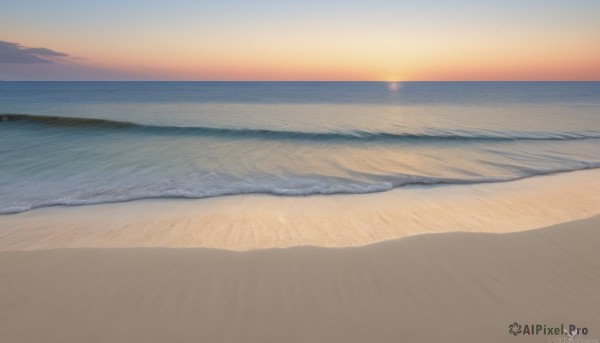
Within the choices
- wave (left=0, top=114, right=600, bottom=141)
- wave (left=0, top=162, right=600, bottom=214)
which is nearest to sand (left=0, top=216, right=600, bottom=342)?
wave (left=0, top=162, right=600, bottom=214)

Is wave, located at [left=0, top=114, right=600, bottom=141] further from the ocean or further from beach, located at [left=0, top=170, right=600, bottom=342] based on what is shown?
beach, located at [left=0, top=170, right=600, bottom=342]

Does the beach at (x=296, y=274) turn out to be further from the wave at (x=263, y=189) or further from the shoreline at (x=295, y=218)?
the wave at (x=263, y=189)

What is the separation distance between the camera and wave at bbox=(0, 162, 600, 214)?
8029 mm

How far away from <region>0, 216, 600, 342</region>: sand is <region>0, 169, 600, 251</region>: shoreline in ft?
1.59

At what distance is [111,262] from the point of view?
495 cm

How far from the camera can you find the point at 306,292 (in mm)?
4172

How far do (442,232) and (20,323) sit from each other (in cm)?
628

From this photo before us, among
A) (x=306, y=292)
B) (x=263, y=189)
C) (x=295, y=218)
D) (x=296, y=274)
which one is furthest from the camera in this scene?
(x=263, y=189)

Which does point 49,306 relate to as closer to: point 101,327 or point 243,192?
point 101,327

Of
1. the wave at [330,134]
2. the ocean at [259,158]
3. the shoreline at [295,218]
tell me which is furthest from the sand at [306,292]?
the wave at [330,134]

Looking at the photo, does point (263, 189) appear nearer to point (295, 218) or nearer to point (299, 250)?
point (295, 218)

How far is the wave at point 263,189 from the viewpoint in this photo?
803cm

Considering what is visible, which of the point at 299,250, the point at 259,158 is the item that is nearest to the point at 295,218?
the point at 299,250

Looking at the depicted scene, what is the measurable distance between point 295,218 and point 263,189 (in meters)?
2.30
